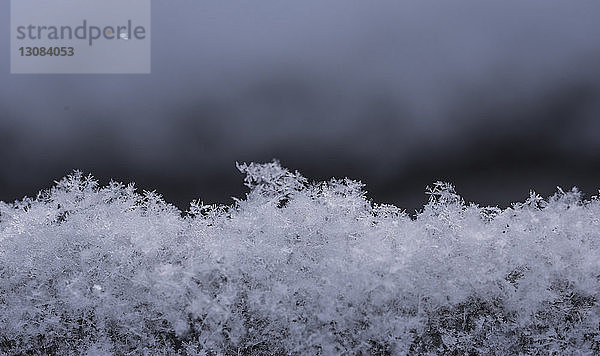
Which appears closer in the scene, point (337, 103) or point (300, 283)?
point (300, 283)

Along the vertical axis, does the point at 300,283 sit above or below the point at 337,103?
below

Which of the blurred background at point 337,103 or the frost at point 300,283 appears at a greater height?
the blurred background at point 337,103

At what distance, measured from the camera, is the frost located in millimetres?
979

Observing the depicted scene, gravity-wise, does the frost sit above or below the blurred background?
below

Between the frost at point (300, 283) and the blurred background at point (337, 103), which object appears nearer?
the frost at point (300, 283)

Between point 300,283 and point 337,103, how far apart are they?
2769mm

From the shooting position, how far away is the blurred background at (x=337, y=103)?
329cm

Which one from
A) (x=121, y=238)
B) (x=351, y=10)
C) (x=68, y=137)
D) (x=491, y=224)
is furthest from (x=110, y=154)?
(x=491, y=224)

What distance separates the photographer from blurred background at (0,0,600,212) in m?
3.29

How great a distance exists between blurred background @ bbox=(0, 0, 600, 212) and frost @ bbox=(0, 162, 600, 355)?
88.9 inches

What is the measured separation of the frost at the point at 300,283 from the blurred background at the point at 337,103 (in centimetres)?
226

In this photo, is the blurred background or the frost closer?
the frost

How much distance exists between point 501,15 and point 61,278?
322cm

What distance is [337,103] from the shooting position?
12.0ft
